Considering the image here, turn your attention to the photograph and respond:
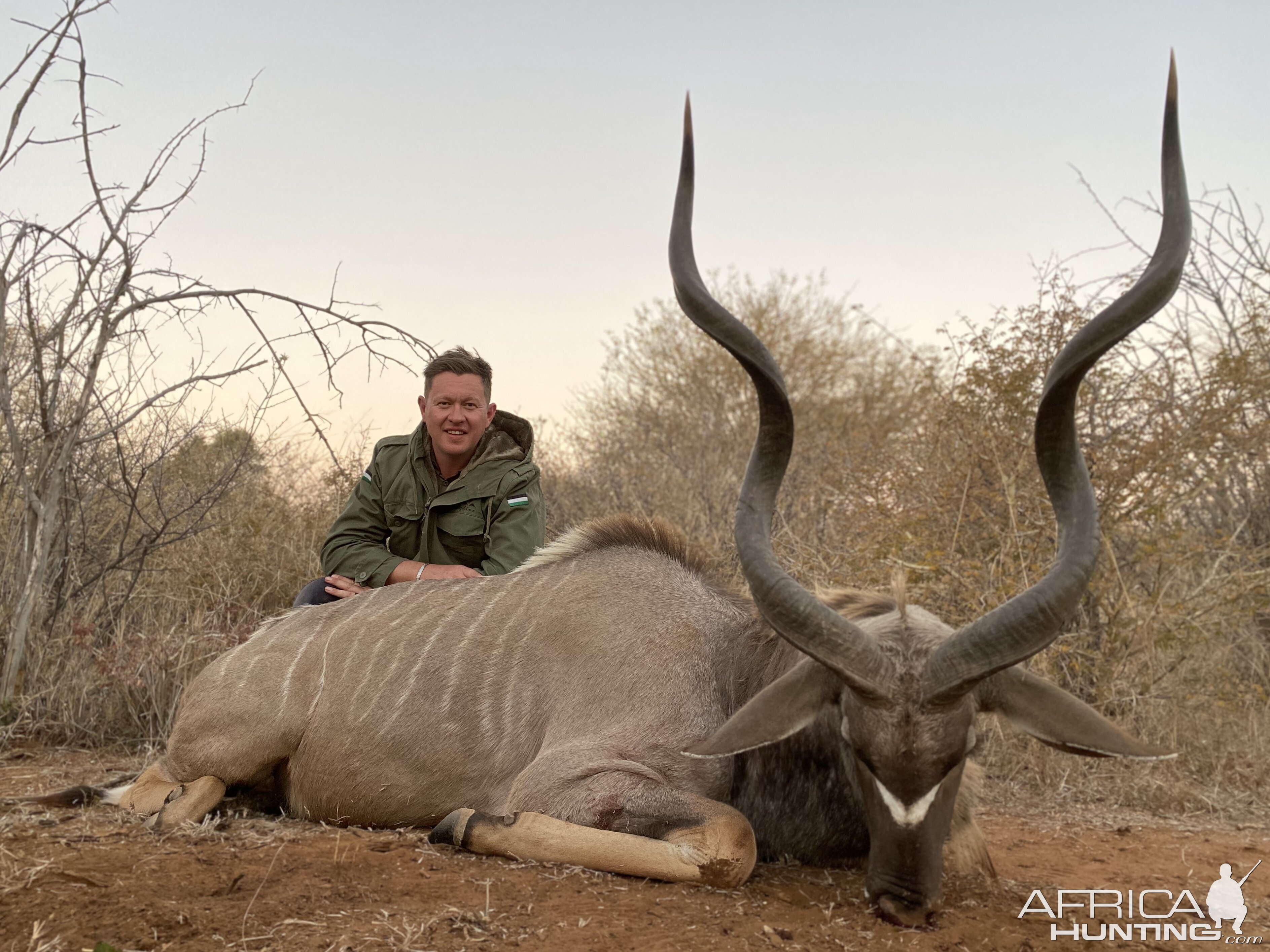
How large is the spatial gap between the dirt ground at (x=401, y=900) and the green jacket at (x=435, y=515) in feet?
4.41

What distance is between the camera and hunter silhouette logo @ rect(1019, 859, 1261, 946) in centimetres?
258

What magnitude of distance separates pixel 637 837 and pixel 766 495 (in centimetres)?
93

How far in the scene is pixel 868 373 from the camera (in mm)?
13969

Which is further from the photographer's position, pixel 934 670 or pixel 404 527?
pixel 404 527

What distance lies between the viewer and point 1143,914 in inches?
110

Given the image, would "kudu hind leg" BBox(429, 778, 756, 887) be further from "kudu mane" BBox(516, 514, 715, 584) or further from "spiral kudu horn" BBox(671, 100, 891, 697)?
"kudu mane" BBox(516, 514, 715, 584)

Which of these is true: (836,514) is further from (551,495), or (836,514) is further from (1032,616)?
(1032,616)

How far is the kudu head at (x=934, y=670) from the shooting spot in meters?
2.44

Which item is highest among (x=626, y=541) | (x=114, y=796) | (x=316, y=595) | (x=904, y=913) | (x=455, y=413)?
(x=455, y=413)

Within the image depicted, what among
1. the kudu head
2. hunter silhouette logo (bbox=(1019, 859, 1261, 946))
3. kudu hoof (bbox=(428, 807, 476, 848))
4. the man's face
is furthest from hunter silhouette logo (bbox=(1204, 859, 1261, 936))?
the man's face

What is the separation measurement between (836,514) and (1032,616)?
4.88 metres

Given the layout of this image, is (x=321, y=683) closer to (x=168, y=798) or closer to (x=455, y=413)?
(x=168, y=798)

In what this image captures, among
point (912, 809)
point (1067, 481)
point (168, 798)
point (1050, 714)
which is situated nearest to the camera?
point (912, 809)

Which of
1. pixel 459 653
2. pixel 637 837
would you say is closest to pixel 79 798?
pixel 459 653
